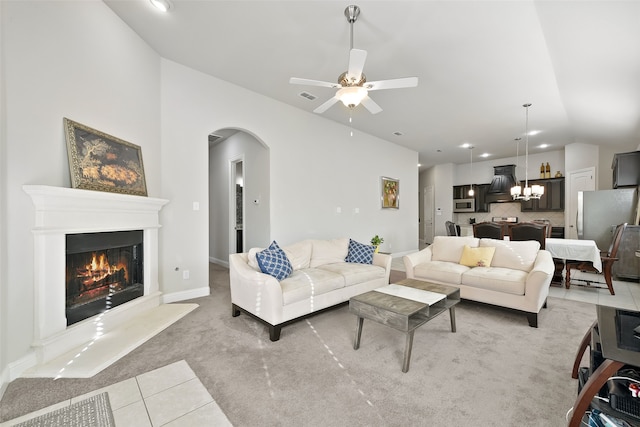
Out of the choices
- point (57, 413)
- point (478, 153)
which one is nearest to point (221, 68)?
point (57, 413)

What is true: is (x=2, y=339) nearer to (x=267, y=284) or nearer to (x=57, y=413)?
(x=57, y=413)

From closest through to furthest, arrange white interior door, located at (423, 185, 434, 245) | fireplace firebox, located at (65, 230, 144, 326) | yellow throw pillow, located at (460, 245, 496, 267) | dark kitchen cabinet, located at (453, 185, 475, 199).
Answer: fireplace firebox, located at (65, 230, 144, 326) → yellow throw pillow, located at (460, 245, 496, 267) → dark kitchen cabinet, located at (453, 185, 475, 199) → white interior door, located at (423, 185, 434, 245)

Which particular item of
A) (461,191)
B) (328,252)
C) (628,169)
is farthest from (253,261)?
(461,191)

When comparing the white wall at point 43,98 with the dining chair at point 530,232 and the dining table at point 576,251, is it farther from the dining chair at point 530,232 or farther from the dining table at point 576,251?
the dining table at point 576,251

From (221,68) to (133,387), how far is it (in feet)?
12.1

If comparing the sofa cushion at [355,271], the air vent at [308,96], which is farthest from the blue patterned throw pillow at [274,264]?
the air vent at [308,96]

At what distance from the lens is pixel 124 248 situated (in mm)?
2945

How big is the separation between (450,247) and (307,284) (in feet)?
8.13

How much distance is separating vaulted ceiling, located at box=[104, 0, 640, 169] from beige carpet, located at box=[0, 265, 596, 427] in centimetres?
295

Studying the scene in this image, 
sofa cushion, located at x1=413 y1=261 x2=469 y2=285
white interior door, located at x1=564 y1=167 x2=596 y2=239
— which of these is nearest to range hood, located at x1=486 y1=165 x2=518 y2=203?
white interior door, located at x1=564 y1=167 x2=596 y2=239

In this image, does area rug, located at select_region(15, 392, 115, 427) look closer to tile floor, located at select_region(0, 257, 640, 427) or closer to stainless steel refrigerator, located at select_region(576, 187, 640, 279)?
tile floor, located at select_region(0, 257, 640, 427)

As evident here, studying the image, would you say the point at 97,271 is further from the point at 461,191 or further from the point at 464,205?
the point at 461,191

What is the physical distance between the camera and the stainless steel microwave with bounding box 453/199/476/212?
352 inches

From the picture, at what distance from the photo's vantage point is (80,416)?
1507mm
